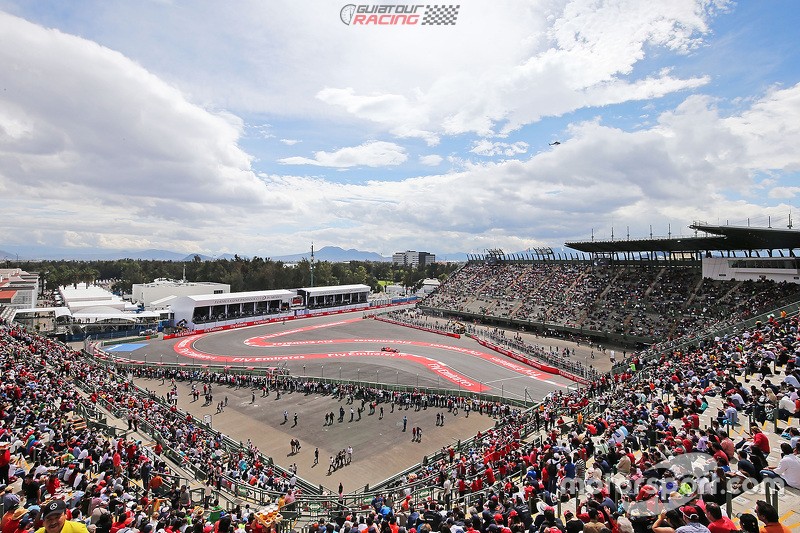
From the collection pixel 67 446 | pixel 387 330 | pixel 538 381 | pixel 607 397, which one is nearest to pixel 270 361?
pixel 387 330

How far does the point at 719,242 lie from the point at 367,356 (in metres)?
39.4

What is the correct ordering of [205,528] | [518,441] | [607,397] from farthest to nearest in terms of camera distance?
[607,397] < [518,441] < [205,528]

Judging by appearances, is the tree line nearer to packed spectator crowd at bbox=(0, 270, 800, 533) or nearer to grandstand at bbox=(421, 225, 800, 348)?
grandstand at bbox=(421, 225, 800, 348)

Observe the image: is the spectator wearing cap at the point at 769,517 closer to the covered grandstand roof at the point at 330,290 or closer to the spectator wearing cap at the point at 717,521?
the spectator wearing cap at the point at 717,521

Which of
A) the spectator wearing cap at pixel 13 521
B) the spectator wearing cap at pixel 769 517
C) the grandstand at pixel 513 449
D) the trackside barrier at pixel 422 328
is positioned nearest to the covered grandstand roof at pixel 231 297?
the trackside barrier at pixel 422 328

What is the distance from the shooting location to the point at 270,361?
39.7 m

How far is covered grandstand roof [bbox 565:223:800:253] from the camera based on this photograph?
3666 cm

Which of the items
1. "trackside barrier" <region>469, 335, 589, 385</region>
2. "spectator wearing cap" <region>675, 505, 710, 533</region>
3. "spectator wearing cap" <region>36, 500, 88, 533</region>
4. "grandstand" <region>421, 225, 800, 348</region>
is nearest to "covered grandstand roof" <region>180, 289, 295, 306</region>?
"grandstand" <region>421, 225, 800, 348</region>

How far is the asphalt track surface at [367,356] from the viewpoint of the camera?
32.8 metres

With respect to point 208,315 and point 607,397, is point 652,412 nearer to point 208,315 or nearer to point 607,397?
point 607,397

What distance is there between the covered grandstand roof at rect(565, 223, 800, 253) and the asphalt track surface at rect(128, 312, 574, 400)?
21914mm

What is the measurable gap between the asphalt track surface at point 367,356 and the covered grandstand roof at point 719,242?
71.9 feet

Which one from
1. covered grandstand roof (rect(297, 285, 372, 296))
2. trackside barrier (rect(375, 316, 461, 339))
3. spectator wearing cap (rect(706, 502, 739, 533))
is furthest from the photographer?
A: covered grandstand roof (rect(297, 285, 372, 296))

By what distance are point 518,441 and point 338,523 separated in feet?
32.6
